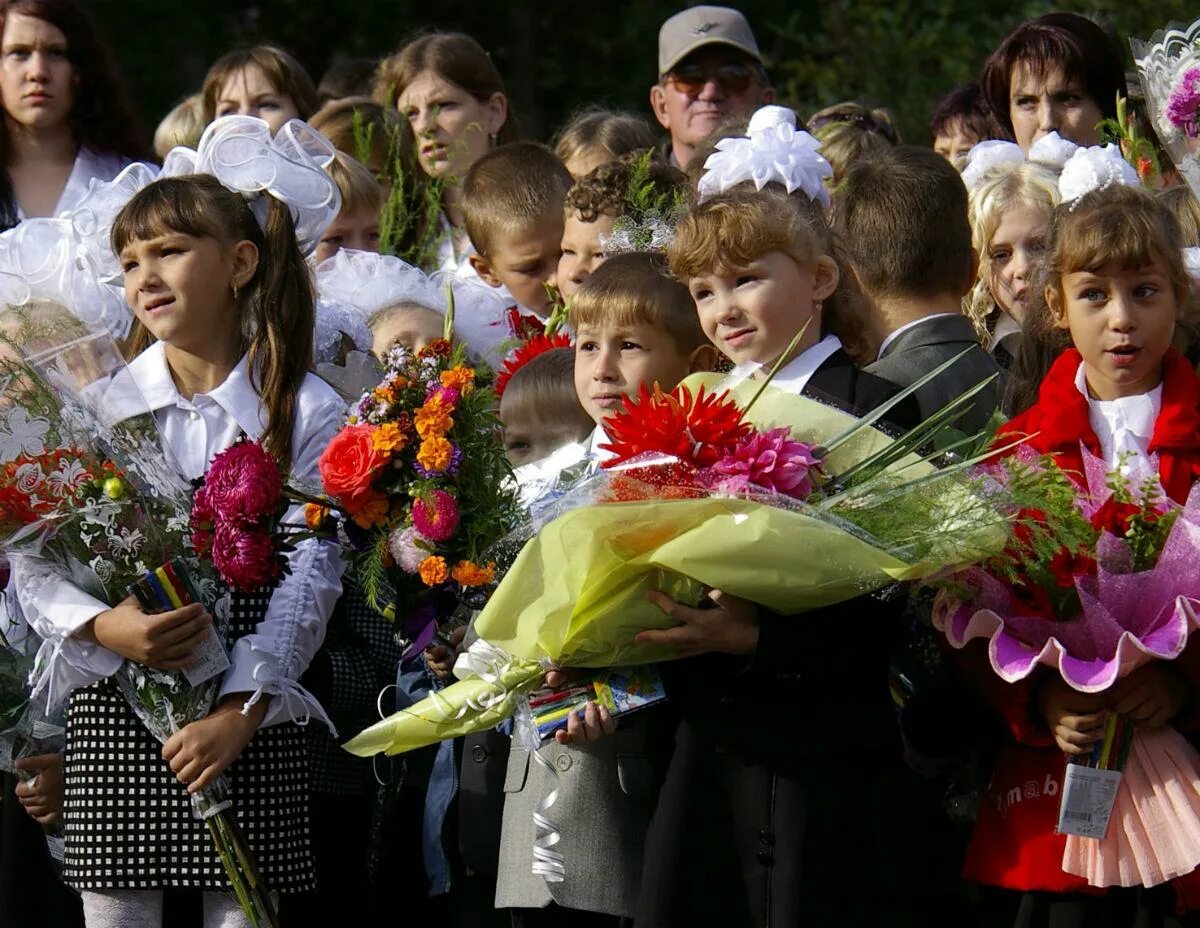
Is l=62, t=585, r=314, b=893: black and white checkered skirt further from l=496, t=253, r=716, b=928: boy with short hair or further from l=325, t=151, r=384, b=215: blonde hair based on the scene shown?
l=325, t=151, r=384, b=215: blonde hair

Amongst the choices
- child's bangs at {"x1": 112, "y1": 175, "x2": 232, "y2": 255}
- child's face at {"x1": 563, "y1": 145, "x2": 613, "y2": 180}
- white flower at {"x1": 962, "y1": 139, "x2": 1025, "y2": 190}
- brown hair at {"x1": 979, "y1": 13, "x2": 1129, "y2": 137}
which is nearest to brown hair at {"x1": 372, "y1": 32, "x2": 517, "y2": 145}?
child's face at {"x1": 563, "y1": 145, "x2": 613, "y2": 180}

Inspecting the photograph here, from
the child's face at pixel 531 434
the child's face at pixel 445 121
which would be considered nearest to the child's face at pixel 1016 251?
the child's face at pixel 531 434

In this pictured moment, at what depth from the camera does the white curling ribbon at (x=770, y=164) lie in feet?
15.8

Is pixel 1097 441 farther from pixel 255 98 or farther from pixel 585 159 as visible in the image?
pixel 255 98

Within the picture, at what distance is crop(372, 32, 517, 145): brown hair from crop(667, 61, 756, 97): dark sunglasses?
704 millimetres

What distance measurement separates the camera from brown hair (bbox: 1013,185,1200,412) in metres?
4.14

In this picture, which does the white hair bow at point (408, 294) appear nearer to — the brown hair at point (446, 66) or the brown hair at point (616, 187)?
the brown hair at point (616, 187)

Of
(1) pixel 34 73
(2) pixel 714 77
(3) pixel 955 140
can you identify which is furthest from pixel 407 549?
(2) pixel 714 77

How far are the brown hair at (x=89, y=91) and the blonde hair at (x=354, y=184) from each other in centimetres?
110

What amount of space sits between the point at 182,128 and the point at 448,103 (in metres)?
1.16

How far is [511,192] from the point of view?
20.4 ft

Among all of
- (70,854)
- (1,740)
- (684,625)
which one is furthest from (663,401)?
(1,740)

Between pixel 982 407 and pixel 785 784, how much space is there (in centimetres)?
123

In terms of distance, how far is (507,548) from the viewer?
416 cm
